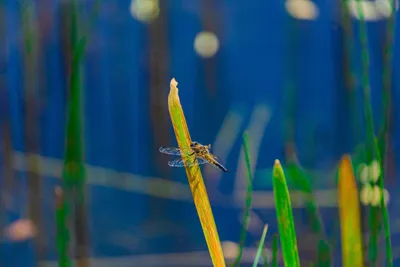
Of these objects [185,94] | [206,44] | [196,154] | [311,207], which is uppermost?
[206,44]

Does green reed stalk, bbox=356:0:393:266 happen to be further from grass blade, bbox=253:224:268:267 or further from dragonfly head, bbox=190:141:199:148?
dragonfly head, bbox=190:141:199:148

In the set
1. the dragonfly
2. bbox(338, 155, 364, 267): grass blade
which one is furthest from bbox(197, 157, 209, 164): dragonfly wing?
bbox(338, 155, 364, 267): grass blade

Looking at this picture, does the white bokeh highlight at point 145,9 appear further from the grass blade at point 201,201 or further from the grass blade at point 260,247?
the grass blade at point 260,247

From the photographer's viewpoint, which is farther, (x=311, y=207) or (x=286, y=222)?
(x=311, y=207)

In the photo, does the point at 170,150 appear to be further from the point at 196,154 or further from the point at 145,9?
the point at 145,9

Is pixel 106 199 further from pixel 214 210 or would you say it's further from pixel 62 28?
pixel 62 28

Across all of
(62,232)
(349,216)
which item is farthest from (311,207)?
(62,232)
